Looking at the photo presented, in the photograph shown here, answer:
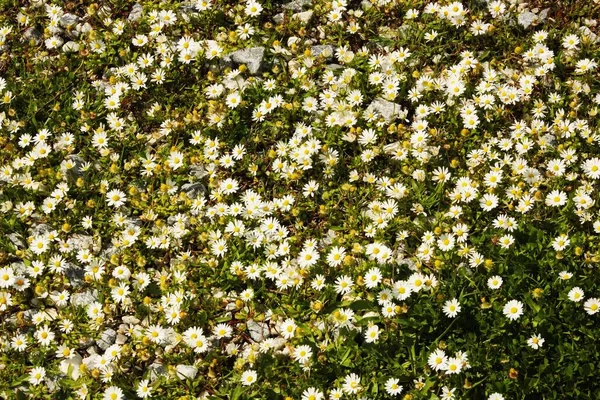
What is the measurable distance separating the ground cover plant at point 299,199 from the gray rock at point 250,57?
17 millimetres

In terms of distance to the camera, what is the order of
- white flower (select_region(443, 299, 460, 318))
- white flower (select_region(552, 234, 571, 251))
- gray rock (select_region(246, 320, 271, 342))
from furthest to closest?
gray rock (select_region(246, 320, 271, 342)), white flower (select_region(552, 234, 571, 251)), white flower (select_region(443, 299, 460, 318))

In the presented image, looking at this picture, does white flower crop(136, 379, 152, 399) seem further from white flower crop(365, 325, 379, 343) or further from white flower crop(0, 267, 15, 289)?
white flower crop(365, 325, 379, 343)

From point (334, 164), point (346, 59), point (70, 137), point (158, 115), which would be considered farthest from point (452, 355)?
point (70, 137)

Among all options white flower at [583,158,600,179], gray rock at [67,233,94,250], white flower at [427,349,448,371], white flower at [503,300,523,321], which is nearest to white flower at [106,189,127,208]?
gray rock at [67,233,94,250]

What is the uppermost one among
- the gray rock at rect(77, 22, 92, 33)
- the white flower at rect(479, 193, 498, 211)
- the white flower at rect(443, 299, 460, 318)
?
the gray rock at rect(77, 22, 92, 33)

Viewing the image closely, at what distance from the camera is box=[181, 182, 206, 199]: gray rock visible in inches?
184

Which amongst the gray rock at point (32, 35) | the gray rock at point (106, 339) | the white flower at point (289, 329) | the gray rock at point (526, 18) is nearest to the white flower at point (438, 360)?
the white flower at point (289, 329)

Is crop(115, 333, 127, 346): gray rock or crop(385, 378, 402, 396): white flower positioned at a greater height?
crop(115, 333, 127, 346): gray rock

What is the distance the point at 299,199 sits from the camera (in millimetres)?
4602

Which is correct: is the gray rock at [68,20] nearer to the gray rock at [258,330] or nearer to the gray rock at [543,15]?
the gray rock at [258,330]

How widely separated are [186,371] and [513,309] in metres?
1.94

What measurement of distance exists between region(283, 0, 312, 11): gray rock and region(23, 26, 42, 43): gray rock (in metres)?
1.95

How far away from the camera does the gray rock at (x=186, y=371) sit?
4.07 meters

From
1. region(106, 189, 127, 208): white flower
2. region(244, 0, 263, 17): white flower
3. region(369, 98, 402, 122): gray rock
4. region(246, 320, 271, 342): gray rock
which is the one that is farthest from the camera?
region(244, 0, 263, 17): white flower
